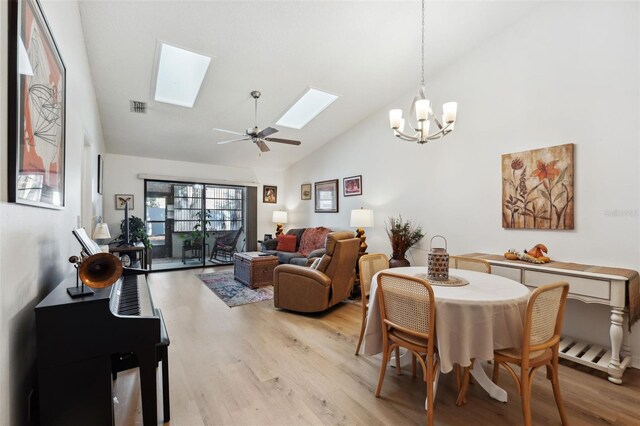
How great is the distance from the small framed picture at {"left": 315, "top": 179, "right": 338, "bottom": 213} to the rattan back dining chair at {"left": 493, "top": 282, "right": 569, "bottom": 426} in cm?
454

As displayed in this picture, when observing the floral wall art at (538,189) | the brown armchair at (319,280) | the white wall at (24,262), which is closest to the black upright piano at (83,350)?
the white wall at (24,262)

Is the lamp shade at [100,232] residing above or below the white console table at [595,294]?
above

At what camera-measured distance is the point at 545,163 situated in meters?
3.11

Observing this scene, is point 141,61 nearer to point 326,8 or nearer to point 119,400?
point 326,8

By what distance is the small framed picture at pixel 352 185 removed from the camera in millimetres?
5574

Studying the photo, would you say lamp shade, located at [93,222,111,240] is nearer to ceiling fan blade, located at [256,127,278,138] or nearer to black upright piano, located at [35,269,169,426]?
ceiling fan blade, located at [256,127,278,138]

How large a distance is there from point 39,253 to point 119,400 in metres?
1.23

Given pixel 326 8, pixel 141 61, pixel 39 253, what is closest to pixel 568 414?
pixel 39 253

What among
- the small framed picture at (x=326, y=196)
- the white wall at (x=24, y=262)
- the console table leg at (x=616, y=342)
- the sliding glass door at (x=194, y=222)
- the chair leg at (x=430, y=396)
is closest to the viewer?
the white wall at (x=24, y=262)

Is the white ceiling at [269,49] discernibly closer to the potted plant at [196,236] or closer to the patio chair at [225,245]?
the potted plant at [196,236]

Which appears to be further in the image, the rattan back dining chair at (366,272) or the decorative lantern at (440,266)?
the rattan back dining chair at (366,272)

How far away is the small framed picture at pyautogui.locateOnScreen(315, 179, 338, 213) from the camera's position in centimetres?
616

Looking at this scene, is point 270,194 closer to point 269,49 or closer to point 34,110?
point 269,49

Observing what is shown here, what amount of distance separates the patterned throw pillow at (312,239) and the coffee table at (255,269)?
1.01 metres
